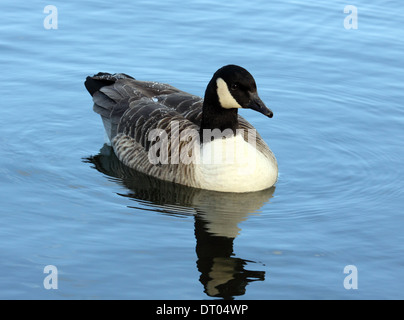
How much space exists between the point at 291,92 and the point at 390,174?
12.0 feet

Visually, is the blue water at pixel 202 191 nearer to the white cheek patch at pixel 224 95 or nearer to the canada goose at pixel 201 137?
the canada goose at pixel 201 137

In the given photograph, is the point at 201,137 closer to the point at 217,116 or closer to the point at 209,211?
the point at 217,116

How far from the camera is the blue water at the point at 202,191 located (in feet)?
30.1

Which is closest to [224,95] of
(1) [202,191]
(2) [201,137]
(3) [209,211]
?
(2) [201,137]

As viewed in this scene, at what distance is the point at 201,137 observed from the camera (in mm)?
11625

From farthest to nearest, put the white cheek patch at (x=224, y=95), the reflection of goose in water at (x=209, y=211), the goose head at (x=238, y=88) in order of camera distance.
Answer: the white cheek patch at (x=224, y=95) < the goose head at (x=238, y=88) < the reflection of goose in water at (x=209, y=211)

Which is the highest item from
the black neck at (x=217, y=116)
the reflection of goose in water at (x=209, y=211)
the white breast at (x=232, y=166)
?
the black neck at (x=217, y=116)

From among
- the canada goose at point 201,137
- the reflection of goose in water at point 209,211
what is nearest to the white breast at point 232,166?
the canada goose at point 201,137

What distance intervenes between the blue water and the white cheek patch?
50.7 inches

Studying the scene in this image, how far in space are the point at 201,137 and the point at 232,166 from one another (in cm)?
65

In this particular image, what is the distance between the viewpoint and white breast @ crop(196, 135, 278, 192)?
1138 centimetres

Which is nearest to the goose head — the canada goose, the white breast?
the canada goose

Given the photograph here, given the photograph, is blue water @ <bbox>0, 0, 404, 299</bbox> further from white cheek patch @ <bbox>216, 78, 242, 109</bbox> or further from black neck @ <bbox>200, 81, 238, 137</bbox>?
white cheek patch @ <bbox>216, 78, 242, 109</bbox>

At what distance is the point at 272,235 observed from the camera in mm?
10188
